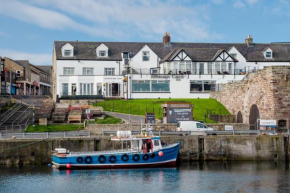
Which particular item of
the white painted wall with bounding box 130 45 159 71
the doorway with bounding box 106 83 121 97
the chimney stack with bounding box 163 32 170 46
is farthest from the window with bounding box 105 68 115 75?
the chimney stack with bounding box 163 32 170 46

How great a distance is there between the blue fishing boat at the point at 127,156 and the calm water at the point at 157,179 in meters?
0.86

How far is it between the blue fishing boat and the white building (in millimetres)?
28730

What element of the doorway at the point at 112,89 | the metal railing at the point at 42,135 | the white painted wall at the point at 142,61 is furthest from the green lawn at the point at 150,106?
the metal railing at the point at 42,135

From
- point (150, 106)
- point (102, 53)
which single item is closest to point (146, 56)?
point (102, 53)

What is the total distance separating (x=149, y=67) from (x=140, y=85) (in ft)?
23.3

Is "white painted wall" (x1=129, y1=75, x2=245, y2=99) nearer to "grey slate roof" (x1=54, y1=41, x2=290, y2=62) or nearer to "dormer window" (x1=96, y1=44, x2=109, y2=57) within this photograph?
"grey slate roof" (x1=54, y1=41, x2=290, y2=62)

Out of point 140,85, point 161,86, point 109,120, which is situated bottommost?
point 109,120

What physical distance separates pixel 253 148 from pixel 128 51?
130 feet

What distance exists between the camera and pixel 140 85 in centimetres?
7019

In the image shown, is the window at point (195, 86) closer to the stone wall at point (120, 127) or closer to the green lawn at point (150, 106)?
the green lawn at point (150, 106)

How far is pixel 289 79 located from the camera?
161 feet

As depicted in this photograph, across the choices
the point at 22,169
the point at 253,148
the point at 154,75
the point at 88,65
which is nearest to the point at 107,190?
the point at 22,169

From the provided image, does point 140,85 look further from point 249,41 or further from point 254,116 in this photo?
point 249,41

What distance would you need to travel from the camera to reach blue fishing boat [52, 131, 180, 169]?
3947cm
